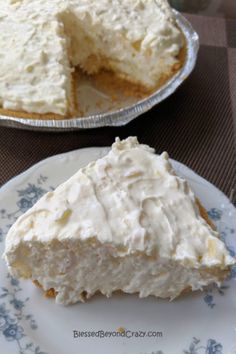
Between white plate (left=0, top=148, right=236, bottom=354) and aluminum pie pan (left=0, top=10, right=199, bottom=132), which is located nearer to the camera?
white plate (left=0, top=148, right=236, bottom=354)

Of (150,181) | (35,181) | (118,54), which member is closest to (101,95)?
(118,54)

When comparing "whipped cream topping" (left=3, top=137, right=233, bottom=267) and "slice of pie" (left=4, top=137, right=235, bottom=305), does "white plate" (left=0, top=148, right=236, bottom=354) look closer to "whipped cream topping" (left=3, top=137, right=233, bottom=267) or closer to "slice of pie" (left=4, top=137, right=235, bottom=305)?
"slice of pie" (left=4, top=137, right=235, bottom=305)

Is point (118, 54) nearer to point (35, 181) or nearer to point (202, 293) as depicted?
point (35, 181)

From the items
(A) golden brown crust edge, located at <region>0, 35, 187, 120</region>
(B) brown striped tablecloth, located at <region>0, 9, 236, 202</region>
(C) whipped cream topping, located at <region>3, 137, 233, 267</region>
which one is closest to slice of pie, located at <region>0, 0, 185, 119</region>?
(A) golden brown crust edge, located at <region>0, 35, 187, 120</region>

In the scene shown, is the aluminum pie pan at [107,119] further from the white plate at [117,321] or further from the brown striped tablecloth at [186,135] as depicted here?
the white plate at [117,321]

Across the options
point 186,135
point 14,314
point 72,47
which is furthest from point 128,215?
point 72,47

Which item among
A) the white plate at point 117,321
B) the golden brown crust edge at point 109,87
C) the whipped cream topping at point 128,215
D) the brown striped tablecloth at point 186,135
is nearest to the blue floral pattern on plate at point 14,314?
the white plate at point 117,321
